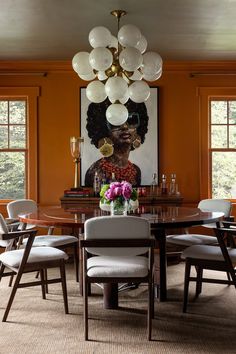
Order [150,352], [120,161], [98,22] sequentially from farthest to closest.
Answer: [120,161] < [98,22] < [150,352]

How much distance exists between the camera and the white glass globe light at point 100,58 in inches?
154

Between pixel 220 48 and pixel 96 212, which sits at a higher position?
pixel 220 48

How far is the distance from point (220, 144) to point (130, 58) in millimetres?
3131

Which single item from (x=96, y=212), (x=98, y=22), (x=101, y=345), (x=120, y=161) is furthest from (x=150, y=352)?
(x=120, y=161)

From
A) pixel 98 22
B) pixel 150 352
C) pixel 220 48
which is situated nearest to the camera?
→ pixel 150 352

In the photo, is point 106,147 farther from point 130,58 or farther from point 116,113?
point 130,58

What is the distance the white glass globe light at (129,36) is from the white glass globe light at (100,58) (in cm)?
15

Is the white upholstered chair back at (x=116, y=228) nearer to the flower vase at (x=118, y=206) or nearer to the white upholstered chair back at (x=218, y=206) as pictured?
the flower vase at (x=118, y=206)

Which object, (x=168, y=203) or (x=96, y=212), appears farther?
(x=168, y=203)

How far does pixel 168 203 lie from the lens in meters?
5.98

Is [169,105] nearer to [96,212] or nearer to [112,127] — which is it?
[112,127]

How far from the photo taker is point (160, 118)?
6.52m

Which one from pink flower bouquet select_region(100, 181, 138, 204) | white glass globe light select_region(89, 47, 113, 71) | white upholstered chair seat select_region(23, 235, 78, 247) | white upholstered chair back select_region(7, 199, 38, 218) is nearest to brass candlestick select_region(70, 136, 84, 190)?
white upholstered chair back select_region(7, 199, 38, 218)

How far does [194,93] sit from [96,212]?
2832 millimetres
